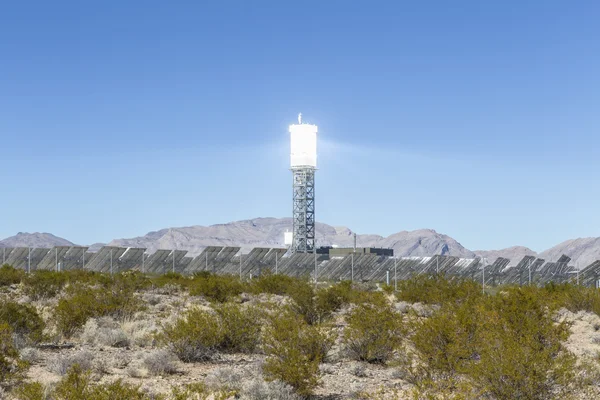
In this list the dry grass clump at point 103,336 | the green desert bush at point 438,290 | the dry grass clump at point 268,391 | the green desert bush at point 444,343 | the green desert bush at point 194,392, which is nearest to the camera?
the green desert bush at point 194,392

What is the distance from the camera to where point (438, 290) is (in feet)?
81.4

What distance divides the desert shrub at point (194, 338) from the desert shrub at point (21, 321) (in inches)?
113

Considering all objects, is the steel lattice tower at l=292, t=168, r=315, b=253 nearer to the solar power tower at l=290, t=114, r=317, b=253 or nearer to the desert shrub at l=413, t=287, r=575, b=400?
the solar power tower at l=290, t=114, r=317, b=253

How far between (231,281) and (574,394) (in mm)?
21674

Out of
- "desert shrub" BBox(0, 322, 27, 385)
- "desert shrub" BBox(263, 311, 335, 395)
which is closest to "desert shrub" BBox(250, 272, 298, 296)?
"desert shrub" BBox(263, 311, 335, 395)

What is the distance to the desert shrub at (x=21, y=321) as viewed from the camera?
15305mm

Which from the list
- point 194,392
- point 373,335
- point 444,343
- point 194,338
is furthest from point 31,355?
point 444,343

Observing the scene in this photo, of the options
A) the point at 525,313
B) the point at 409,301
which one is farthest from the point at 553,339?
the point at 409,301

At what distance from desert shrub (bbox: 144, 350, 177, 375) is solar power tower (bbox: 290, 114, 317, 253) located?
78.5 meters

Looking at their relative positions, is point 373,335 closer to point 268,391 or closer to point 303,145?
point 268,391

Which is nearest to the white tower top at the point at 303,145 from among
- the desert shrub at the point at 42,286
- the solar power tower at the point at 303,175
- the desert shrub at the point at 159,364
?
the solar power tower at the point at 303,175

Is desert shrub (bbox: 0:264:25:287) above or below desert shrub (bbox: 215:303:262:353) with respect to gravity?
above

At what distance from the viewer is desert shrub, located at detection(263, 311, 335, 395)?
35.9 ft

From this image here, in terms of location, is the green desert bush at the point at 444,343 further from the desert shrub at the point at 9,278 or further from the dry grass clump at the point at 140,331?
the desert shrub at the point at 9,278
